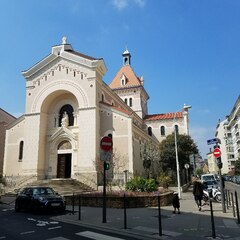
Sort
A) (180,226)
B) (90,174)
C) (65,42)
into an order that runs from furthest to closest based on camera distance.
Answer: (65,42) < (90,174) < (180,226)

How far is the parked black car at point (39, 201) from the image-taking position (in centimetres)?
1529

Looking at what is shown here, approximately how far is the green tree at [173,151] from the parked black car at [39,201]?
25.0 meters

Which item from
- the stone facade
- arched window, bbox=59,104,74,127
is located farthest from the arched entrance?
the stone facade

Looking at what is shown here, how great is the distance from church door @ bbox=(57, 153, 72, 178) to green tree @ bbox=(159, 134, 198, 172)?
44.1ft

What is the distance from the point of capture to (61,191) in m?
27.4

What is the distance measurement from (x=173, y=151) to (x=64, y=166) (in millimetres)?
15245

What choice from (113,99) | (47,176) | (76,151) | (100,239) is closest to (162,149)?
(113,99)

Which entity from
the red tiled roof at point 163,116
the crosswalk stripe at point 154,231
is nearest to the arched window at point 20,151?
the red tiled roof at point 163,116

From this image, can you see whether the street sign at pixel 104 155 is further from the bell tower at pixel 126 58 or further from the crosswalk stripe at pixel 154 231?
the bell tower at pixel 126 58

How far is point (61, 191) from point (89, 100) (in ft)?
37.0

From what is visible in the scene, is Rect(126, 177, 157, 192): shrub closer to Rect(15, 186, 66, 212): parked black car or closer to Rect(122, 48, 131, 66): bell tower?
Rect(15, 186, 66, 212): parked black car

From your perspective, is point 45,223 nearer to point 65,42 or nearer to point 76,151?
point 76,151

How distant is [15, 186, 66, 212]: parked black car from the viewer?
1529 centimetres

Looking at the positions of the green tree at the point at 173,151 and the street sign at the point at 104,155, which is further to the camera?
the green tree at the point at 173,151
